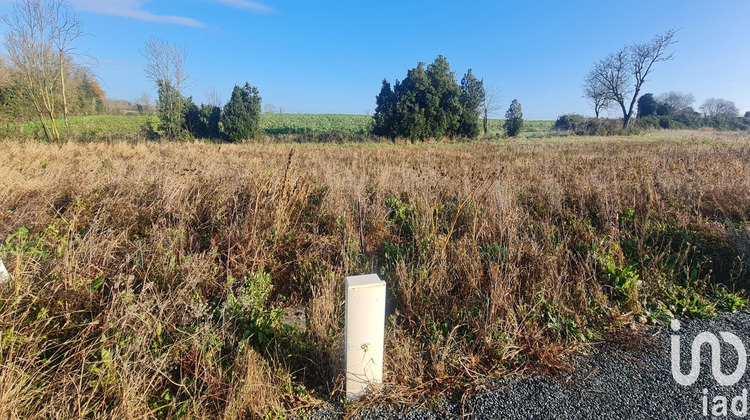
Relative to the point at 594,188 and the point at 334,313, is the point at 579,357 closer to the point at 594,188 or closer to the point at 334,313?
the point at 334,313

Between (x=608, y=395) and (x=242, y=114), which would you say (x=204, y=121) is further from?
Result: (x=608, y=395)

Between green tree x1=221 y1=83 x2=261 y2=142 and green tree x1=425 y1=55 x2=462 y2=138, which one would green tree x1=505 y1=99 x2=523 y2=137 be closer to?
green tree x1=425 y1=55 x2=462 y2=138

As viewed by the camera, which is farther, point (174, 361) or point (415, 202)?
point (415, 202)

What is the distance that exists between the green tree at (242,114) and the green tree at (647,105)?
48.7 m

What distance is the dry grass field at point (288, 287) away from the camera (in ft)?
5.80

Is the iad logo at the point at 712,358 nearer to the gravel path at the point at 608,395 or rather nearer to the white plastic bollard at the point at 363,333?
the gravel path at the point at 608,395

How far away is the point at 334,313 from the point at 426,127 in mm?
19485

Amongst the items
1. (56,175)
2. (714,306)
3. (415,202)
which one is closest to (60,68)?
(56,175)

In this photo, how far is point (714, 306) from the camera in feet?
9.09

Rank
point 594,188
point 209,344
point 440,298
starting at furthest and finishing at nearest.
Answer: point 594,188 → point 440,298 → point 209,344

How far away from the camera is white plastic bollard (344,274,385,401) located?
1.73 meters

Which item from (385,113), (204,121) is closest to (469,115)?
(385,113)

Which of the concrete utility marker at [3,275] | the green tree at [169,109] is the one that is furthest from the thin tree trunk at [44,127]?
the concrete utility marker at [3,275]

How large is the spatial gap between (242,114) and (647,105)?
5156 centimetres
